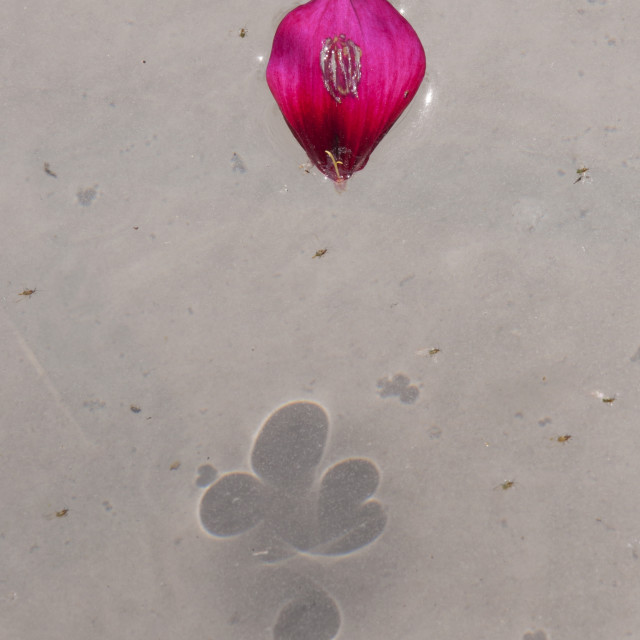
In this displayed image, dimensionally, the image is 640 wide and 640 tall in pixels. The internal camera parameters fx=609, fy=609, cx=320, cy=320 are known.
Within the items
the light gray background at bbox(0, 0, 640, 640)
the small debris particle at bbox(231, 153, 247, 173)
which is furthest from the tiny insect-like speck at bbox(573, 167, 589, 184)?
the small debris particle at bbox(231, 153, 247, 173)

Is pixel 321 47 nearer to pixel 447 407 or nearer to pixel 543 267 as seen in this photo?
pixel 543 267

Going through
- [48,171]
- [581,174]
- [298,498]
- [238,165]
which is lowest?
[298,498]

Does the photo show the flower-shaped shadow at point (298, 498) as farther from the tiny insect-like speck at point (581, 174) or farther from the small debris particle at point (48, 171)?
the tiny insect-like speck at point (581, 174)

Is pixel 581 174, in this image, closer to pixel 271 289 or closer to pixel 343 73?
pixel 343 73

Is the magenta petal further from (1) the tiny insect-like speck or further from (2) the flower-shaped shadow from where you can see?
(2) the flower-shaped shadow

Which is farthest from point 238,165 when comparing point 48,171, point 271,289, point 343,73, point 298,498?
point 298,498
